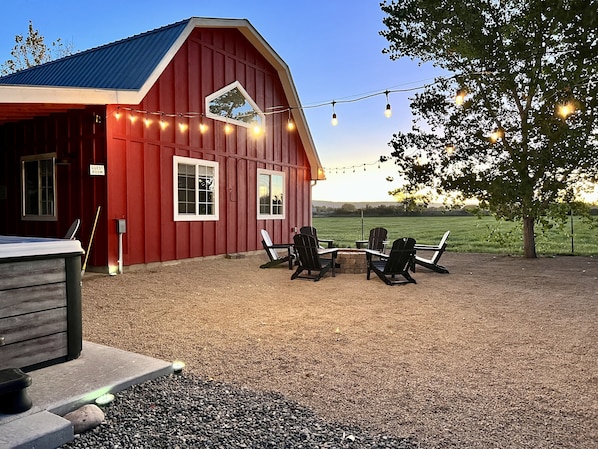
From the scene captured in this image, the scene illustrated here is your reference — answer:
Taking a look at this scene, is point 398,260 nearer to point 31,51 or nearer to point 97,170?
point 97,170

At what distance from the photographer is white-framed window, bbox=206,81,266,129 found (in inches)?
414

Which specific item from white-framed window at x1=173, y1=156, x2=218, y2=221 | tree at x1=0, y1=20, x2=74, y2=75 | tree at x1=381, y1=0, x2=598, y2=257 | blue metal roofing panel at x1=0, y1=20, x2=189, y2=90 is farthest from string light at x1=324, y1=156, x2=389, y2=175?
tree at x1=0, y1=20, x2=74, y2=75

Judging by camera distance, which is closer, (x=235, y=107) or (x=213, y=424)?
(x=213, y=424)

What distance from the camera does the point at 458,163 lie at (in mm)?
11344

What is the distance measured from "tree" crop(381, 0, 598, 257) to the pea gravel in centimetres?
857

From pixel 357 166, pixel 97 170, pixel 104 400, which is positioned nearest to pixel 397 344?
pixel 104 400

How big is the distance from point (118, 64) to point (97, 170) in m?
3.06

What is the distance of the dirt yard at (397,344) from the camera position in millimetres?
2451

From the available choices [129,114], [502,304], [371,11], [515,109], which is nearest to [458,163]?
[515,109]

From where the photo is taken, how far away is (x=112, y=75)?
363 inches

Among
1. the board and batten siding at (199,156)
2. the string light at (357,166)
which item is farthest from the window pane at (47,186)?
the string light at (357,166)

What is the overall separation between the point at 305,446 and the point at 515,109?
11.1 m

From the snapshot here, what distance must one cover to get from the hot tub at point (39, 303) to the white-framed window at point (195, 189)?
6.36 metres

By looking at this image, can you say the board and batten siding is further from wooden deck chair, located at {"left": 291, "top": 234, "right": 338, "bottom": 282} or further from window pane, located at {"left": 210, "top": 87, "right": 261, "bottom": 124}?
wooden deck chair, located at {"left": 291, "top": 234, "right": 338, "bottom": 282}
